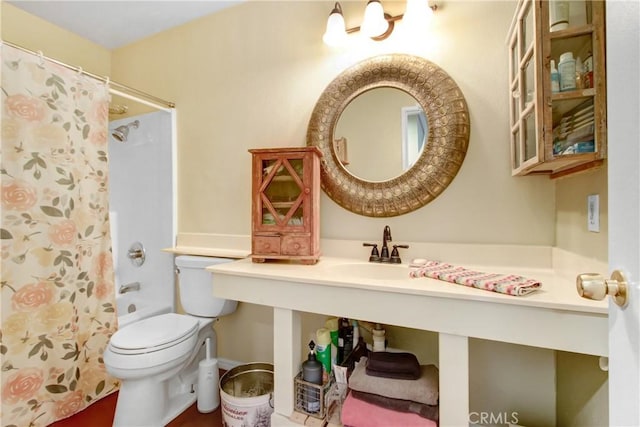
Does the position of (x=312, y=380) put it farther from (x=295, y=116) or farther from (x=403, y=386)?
(x=295, y=116)

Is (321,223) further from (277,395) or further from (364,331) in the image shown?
(277,395)

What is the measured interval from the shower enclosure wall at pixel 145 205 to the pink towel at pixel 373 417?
1.48m

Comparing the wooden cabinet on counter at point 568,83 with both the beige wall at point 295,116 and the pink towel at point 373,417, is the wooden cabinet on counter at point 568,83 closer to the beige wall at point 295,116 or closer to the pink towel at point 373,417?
the beige wall at point 295,116

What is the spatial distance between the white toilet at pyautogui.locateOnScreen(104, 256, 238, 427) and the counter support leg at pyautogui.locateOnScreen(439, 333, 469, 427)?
1186mm

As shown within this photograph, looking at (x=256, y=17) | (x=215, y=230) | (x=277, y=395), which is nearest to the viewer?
(x=277, y=395)

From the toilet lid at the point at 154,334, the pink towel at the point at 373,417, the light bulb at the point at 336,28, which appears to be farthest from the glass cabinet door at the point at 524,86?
the toilet lid at the point at 154,334

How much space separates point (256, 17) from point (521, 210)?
184 centimetres

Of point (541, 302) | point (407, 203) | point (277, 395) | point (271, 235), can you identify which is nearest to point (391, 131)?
point (407, 203)

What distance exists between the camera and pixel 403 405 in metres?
1.08

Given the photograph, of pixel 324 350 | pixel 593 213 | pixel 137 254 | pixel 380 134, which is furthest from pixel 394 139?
pixel 137 254

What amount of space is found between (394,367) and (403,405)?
4.9 inches

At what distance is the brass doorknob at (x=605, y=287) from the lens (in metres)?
0.45

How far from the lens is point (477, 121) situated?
1352mm

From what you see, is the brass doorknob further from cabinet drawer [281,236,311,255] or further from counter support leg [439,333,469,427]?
cabinet drawer [281,236,311,255]
